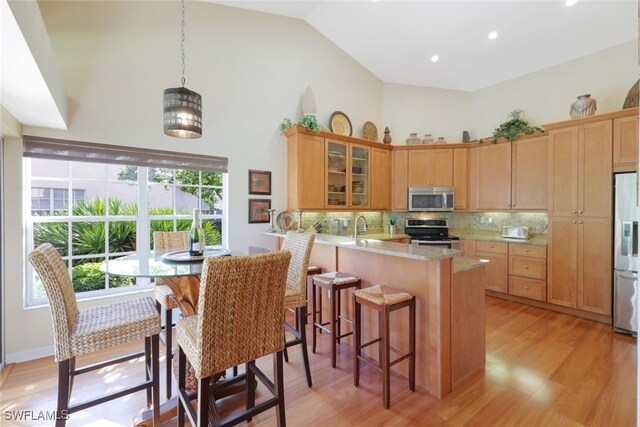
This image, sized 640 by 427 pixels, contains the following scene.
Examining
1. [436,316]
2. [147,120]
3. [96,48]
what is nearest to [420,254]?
[436,316]

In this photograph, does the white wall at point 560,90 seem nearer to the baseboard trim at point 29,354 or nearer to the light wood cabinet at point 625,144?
the light wood cabinet at point 625,144

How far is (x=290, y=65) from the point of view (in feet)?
13.8

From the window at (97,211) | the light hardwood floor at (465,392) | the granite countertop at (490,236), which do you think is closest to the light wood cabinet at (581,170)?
the granite countertop at (490,236)

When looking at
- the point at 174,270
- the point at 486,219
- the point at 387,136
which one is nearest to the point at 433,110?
the point at 387,136

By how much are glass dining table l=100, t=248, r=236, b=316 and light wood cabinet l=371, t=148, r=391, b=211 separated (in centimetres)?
308

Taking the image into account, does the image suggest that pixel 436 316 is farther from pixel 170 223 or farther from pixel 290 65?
pixel 290 65

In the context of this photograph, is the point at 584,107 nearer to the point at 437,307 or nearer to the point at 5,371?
the point at 437,307

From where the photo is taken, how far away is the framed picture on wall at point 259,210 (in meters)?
3.86

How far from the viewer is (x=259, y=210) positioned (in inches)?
155

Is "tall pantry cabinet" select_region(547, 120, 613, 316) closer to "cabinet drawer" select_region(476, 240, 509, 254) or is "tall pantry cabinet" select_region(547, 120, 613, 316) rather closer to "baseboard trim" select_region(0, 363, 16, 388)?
"cabinet drawer" select_region(476, 240, 509, 254)

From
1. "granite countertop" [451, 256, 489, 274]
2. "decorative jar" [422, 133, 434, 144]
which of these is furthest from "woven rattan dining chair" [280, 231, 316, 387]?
"decorative jar" [422, 133, 434, 144]

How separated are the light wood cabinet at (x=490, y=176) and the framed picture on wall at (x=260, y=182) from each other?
334 cm

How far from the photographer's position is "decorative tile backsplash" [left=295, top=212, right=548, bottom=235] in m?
4.41

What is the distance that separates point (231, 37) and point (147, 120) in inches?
61.0
